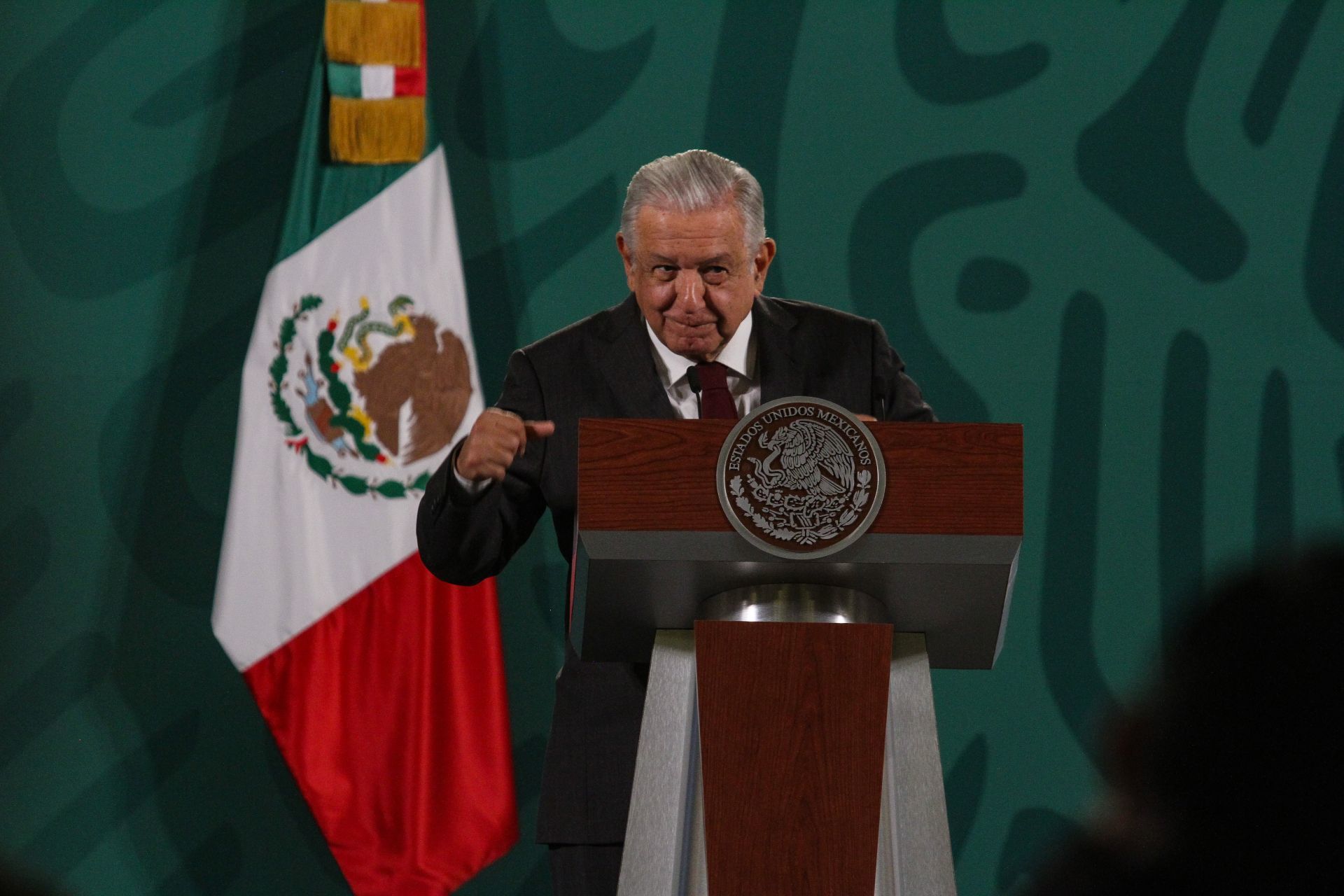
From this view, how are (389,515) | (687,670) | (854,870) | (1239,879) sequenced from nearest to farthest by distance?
1. (1239,879)
2. (854,870)
3. (687,670)
4. (389,515)

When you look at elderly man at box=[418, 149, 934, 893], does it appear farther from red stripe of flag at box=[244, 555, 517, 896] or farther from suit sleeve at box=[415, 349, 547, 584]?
red stripe of flag at box=[244, 555, 517, 896]

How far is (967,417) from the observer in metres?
3.76

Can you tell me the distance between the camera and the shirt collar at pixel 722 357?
2.03 meters

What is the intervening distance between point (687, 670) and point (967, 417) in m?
2.37

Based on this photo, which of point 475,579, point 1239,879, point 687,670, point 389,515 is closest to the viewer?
point 1239,879

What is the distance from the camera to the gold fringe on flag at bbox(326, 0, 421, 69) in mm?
3377

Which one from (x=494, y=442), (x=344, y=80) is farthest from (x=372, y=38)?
(x=494, y=442)

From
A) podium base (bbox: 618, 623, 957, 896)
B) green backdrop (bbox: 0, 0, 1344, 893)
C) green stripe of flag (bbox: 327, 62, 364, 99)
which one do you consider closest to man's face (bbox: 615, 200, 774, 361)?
podium base (bbox: 618, 623, 957, 896)

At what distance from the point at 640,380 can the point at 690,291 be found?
14cm

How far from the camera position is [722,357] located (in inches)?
80.2

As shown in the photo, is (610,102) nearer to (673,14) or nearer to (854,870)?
(673,14)

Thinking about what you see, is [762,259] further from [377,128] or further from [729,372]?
[377,128]

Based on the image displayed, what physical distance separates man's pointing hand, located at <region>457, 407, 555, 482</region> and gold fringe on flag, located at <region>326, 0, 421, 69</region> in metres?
1.89

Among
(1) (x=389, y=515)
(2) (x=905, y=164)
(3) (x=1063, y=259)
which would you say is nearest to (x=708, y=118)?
(2) (x=905, y=164)
